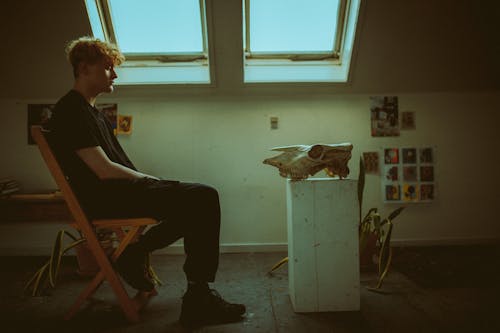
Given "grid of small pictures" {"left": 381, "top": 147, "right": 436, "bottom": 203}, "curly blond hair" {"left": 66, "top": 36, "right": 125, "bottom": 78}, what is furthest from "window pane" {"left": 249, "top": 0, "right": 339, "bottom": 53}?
"curly blond hair" {"left": 66, "top": 36, "right": 125, "bottom": 78}

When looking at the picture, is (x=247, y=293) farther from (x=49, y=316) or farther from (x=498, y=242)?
(x=498, y=242)

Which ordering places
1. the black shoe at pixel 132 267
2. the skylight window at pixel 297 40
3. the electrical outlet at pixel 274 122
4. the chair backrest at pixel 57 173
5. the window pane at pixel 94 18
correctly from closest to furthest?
1. the chair backrest at pixel 57 173
2. the black shoe at pixel 132 267
3. the window pane at pixel 94 18
4. the skylight window at pixel 297 40
5. the electrical outlet at pixel 274 122

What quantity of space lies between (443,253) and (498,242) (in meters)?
0.72

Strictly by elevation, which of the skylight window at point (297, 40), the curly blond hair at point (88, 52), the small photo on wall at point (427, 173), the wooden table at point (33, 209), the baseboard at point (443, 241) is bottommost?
the baseboard at point (443, 241)

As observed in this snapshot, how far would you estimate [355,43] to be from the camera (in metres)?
2.62

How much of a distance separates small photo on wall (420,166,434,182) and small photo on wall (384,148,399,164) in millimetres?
239

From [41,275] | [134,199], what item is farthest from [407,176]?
[41,275]

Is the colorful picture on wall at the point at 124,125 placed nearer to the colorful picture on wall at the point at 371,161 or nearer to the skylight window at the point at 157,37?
the skylight window at the point at 157,37

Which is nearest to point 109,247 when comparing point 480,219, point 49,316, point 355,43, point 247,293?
point 49,316

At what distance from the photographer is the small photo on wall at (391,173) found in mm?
2959

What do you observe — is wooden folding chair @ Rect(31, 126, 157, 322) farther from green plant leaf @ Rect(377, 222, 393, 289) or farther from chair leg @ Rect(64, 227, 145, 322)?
green plant leaf @ Rect(377, 222, 393, 289)

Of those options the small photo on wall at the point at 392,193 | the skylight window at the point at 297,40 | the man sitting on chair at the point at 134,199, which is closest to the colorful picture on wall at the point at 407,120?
the small photo on wall at the point at 392,193

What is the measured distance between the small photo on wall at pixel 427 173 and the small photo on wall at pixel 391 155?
0.78ft

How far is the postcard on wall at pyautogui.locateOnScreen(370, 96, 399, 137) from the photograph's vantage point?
9.70 feet
